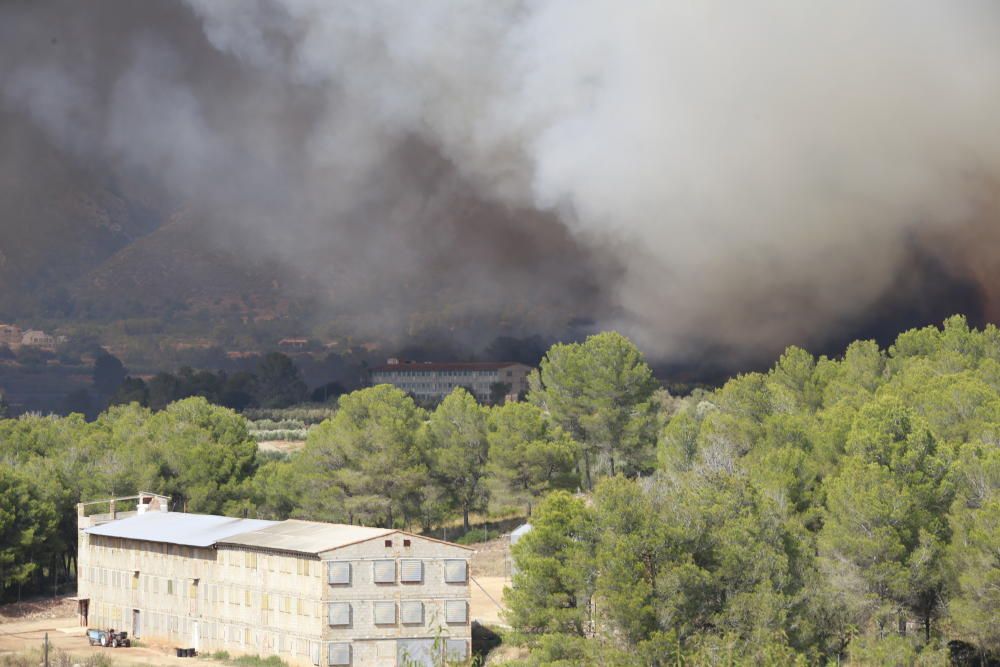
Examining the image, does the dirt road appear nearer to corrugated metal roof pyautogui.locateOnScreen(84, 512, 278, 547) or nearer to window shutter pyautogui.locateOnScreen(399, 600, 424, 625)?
corrugated metal roof pyautogui.locateOnScreen(84, 512, 278, 547)

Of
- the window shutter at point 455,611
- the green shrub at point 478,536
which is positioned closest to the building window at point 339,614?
the window shutter at point 455,611

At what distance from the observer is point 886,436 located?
5303cm

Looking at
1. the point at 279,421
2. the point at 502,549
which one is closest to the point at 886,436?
the point at 502,549

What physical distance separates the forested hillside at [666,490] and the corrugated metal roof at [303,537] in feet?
21.5

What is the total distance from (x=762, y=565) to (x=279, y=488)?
34138 millimetres

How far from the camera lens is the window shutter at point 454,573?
55031 mm

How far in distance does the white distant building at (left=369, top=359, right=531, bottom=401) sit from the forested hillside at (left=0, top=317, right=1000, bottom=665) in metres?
79.5

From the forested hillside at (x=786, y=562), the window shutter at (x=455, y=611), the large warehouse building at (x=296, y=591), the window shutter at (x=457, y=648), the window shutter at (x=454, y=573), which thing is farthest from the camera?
the window shutter at (x=454, y=573)

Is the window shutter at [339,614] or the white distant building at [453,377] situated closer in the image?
the window shutter at [339,614]

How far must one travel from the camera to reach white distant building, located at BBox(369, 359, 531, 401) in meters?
179

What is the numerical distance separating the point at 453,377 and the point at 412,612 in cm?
13007

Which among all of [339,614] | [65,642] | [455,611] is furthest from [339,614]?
[65,642]

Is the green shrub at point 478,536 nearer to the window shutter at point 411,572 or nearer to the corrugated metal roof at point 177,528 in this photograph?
the corrugated metal roof at point 177,528

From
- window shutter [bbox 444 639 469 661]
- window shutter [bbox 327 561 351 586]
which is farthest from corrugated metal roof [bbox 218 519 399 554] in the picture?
window shutter [bbox 444 639 469 661]
